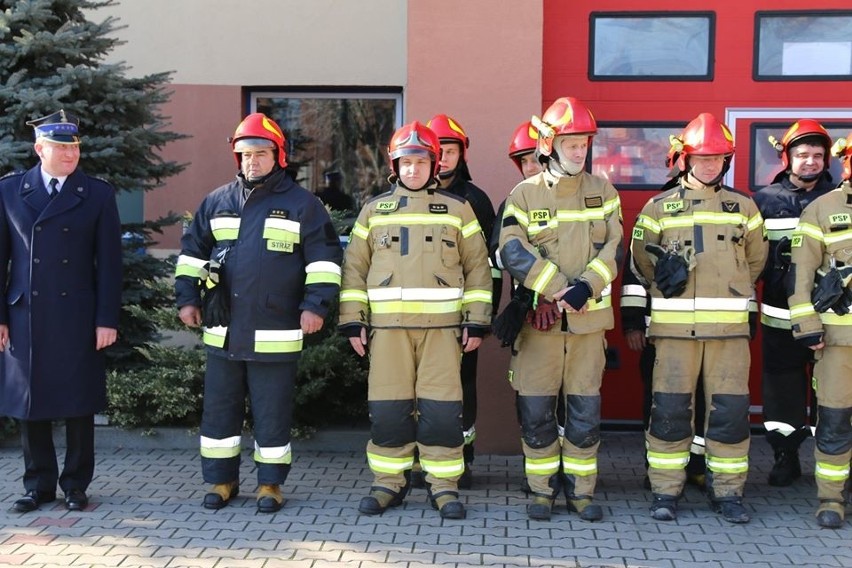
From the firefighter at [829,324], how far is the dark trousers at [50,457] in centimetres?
422

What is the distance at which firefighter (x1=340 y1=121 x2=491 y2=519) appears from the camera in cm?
536

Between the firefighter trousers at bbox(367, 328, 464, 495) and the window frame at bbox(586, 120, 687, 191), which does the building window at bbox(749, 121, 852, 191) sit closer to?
the window frame at bbox(586, 120, 687, 191)

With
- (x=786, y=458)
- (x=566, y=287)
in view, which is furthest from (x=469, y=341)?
(x=786, y=458)

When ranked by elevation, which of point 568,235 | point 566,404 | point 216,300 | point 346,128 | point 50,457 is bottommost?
point 50,457

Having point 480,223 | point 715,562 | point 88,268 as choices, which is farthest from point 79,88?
point 715,562

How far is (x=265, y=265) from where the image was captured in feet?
17.7

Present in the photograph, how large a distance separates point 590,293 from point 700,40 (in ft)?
9.56

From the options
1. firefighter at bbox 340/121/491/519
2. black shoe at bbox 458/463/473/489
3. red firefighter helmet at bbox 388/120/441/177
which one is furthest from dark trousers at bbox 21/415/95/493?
red firefighter helmet at bbox 388/120/441/177

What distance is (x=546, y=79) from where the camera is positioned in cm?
700

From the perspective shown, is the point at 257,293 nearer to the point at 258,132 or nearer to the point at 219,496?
the point at 258,132

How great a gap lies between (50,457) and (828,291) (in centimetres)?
463

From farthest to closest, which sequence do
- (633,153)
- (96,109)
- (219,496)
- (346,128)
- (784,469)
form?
(346,128)
(633,153)
(96,109)
(784,469)
(219,496)

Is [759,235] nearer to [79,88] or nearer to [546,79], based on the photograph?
[546,79]

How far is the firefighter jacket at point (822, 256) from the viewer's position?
205 inches
